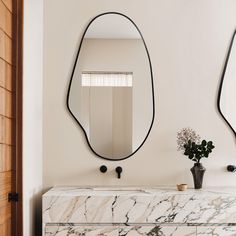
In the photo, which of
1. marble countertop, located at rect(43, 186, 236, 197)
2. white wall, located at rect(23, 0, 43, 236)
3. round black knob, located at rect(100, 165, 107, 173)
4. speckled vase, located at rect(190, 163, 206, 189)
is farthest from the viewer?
round black knob, located at rect(100, 165, 107, 173)

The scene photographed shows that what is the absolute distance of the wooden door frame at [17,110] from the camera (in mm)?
2260

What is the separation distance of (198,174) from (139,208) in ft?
1.67

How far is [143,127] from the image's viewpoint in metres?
2.80

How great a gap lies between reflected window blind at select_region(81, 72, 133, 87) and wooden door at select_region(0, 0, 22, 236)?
665mm

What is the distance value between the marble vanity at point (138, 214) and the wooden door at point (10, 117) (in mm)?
221

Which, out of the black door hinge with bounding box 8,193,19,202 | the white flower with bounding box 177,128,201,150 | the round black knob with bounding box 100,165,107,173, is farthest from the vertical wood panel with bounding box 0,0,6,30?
the white flower with bounding box 177,128,201,150

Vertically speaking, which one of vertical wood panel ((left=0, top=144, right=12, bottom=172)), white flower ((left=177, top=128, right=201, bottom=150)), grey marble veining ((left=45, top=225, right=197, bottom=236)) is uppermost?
white flower ((left=177, top=128, right=201, bottom=150))

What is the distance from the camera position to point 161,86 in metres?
2.84

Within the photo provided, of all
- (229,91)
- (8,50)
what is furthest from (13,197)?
(229,91)

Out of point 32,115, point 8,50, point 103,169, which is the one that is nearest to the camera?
point 8,50

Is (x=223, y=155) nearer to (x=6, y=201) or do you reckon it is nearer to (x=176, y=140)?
(x=176, y=140)

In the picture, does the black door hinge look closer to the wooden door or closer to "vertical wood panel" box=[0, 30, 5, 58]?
the wooden door

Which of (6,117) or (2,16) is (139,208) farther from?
(2,16)

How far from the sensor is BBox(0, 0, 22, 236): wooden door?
82.4 inches
